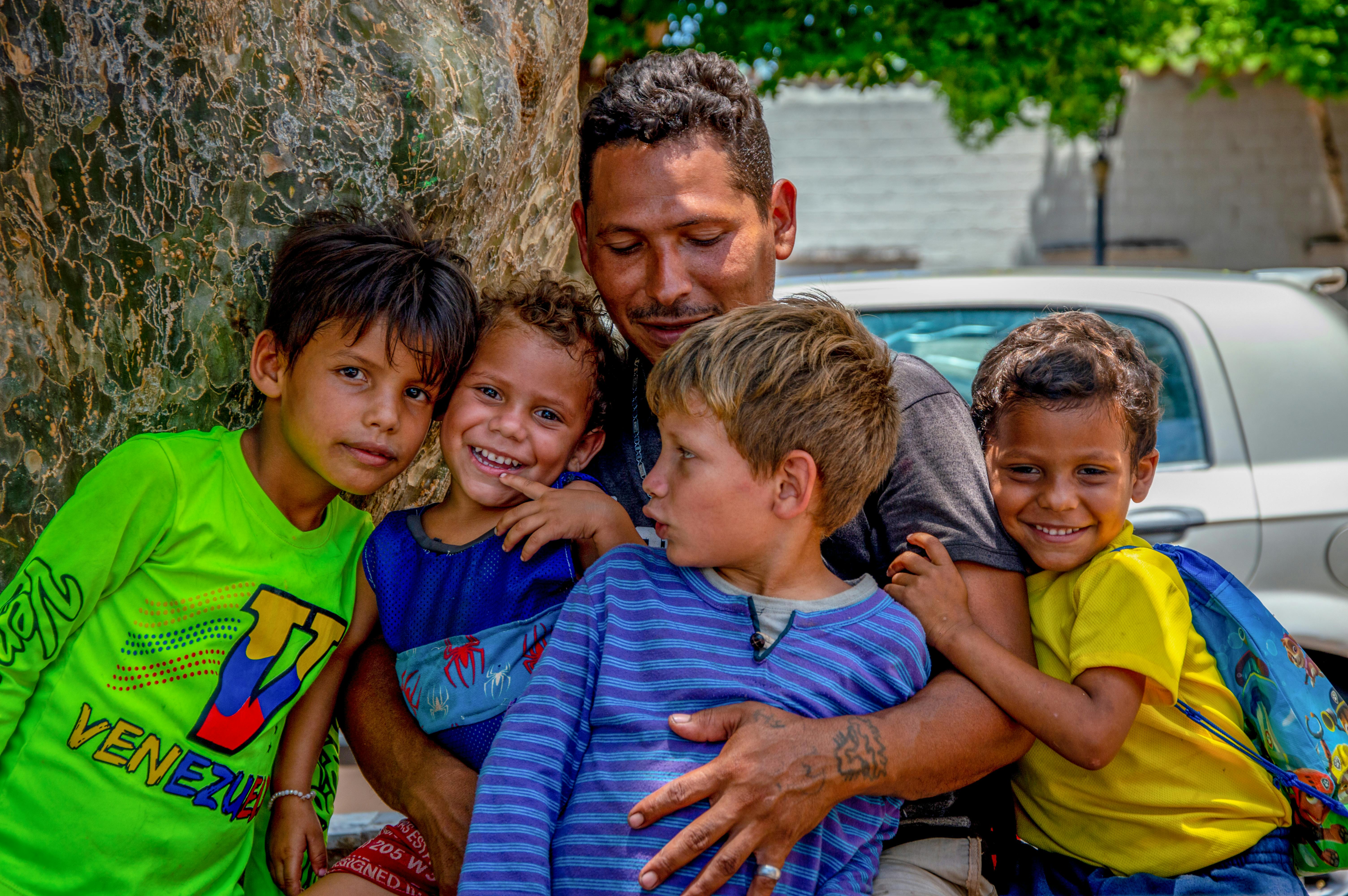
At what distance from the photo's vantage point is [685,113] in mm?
2201

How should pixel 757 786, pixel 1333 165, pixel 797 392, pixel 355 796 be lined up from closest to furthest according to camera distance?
pixel 757 786
pixel 797 392
pixel 355 796
pixel 1333 165

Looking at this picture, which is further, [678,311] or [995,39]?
[995,39]

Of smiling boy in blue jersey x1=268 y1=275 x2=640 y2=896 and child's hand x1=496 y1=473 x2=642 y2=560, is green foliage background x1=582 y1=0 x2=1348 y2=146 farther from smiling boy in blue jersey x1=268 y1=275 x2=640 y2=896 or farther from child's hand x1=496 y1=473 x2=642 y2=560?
child's hand x1=496 y1=473 x2=642 y2=560

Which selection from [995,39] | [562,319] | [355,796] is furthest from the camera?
[995,39]

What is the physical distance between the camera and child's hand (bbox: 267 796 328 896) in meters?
1.98

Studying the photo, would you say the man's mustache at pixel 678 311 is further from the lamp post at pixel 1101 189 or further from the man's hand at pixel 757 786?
the lamp post at pixel 1101 189

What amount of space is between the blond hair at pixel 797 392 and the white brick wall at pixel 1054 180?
12.4 m

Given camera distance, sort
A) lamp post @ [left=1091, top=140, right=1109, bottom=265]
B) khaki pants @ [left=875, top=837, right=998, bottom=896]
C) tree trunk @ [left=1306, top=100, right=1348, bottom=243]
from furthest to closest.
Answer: tree trunk @ [left=1306, top=100, right=1348, bottom=243]
lamp post @ [left=1091, top=140, right=1109, bottom=265]
khaki pants @ [left=875, top=837, right=998, bottom=896]

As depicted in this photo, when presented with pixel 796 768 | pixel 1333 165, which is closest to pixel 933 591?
pixel 796 768

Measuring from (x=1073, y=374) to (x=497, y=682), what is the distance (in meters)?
1.20

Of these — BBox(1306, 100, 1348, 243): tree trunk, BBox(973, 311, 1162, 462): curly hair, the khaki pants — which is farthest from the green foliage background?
the khaki pants

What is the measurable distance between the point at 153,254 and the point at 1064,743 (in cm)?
185

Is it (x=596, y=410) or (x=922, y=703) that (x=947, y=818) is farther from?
(x=596, y=410)

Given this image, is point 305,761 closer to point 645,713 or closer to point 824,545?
point 645,713
